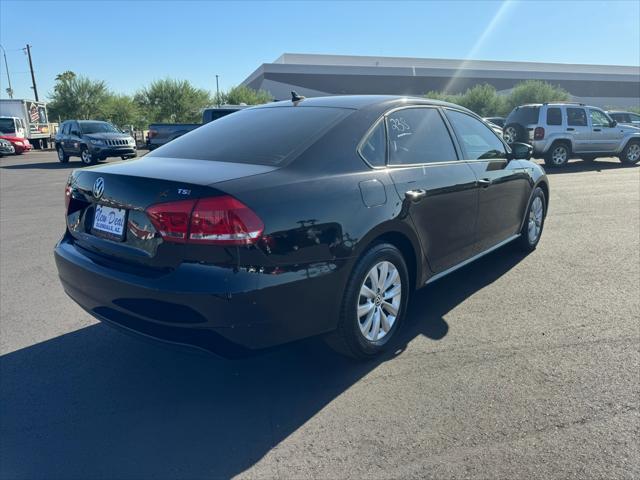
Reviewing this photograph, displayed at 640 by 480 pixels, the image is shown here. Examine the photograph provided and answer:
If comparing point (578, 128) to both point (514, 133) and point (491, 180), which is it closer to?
point (514, 133)

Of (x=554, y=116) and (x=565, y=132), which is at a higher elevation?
(x=554, y=116)

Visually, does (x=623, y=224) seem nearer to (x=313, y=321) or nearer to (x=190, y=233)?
(x=313, y=321)

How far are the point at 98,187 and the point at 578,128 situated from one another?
15.7 meters

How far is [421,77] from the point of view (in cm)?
7012

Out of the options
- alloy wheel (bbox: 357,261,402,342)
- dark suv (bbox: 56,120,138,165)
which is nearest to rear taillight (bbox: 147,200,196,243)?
alloy wheel (bbox: 357,261,402,342)

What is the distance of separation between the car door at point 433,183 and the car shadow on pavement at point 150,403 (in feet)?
2.27

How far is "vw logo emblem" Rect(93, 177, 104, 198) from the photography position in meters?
2.96

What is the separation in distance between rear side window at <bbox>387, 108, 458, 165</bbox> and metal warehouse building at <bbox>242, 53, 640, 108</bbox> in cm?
6117

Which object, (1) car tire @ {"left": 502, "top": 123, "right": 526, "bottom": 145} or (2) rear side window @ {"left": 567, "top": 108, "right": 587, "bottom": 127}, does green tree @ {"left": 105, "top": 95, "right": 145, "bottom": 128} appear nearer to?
(1) car tire @ {"left": 502, "top": 123, "right": 526, "bottom": 145}

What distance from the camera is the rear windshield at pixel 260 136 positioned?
3.12m

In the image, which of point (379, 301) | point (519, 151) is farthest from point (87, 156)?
point (379, 301)

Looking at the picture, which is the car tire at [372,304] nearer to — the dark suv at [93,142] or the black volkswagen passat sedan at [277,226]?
the black volkswagen passat sedan at [277,226]

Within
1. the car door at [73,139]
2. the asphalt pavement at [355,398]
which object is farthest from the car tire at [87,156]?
the asphalt pavement at [355,398]

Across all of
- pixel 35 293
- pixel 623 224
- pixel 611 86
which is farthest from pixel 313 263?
pixel 611 86
